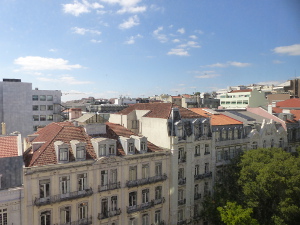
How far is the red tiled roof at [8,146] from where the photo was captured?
96.7 ft

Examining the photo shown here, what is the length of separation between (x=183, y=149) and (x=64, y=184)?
19982 mm

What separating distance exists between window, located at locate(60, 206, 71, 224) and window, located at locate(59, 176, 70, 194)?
6.98 feet

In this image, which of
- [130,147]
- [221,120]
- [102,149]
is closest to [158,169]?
[130,147]

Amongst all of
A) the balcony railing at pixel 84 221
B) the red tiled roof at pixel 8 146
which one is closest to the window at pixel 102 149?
the balcony railing at pixel 84 221

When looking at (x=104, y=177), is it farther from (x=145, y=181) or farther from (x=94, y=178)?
(x=145, y=181)

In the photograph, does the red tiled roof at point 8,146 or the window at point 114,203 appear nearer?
the red tiled roof at point 8,146

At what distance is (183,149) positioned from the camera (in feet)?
137

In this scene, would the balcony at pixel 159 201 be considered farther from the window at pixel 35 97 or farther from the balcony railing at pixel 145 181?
the window at pixel 35 97

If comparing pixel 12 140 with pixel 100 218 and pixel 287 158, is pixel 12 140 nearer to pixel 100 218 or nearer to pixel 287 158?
pixel 100 218

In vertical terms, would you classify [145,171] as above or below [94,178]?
below

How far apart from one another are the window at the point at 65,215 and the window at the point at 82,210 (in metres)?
1.30

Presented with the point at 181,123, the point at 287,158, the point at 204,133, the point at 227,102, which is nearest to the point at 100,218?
the point at 181,123

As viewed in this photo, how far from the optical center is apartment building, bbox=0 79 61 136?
74125 millimetres

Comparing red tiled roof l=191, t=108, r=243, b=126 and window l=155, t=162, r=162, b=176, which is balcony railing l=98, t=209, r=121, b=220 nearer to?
window l=155, t=162, r=162, b=176
